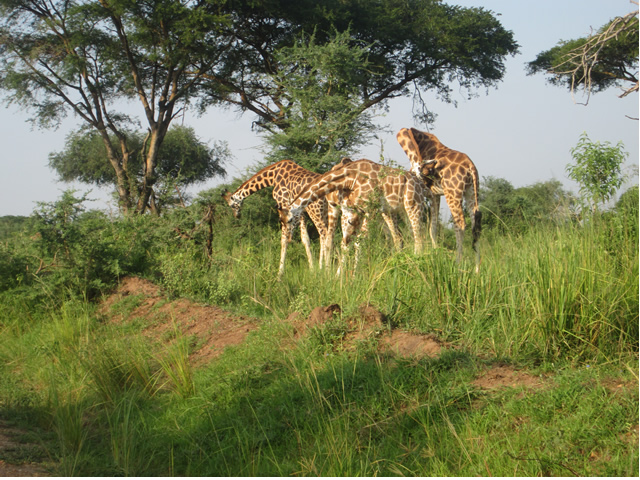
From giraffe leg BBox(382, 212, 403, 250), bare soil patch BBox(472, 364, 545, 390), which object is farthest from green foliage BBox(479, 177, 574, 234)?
bare soil patch BBox(472, 364, 545, 390)

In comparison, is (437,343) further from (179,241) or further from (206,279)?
(179,241)

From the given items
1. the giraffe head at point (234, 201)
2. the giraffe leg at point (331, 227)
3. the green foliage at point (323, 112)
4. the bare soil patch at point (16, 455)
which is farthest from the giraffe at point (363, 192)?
the bare soil patch at point (16, 455)

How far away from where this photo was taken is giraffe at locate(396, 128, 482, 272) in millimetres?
10234

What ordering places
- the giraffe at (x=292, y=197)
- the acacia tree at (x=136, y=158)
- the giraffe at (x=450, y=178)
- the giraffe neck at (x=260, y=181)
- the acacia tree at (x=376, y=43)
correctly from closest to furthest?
the giraffe at (x=450, y=178)
the giraffe at (x=292, y=197)
the giraffe neck at (x=260, y=181)
the acacia tree at (x=376, y=43)
the acacia tree at (x=136, y=158)

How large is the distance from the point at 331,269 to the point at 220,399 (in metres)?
3.09

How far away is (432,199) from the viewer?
429 inches

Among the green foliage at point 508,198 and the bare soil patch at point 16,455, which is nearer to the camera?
the bare soil patch at point 16,455

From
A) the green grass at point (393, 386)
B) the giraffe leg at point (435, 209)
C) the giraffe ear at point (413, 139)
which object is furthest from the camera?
the giraffe ear at point (413, 139)

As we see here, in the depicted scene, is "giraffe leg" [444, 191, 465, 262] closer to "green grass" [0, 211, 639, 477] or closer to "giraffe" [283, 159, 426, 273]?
"giraffe" [283, 159, 426, 273]

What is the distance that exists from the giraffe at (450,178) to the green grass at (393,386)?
2.85 m

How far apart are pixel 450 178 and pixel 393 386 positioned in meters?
6.20

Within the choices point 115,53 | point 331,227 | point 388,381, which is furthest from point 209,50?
point 388,381

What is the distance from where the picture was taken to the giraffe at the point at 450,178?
33.6 feet

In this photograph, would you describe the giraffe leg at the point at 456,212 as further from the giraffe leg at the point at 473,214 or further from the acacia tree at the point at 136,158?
the acacia tree at the point at 136,158
